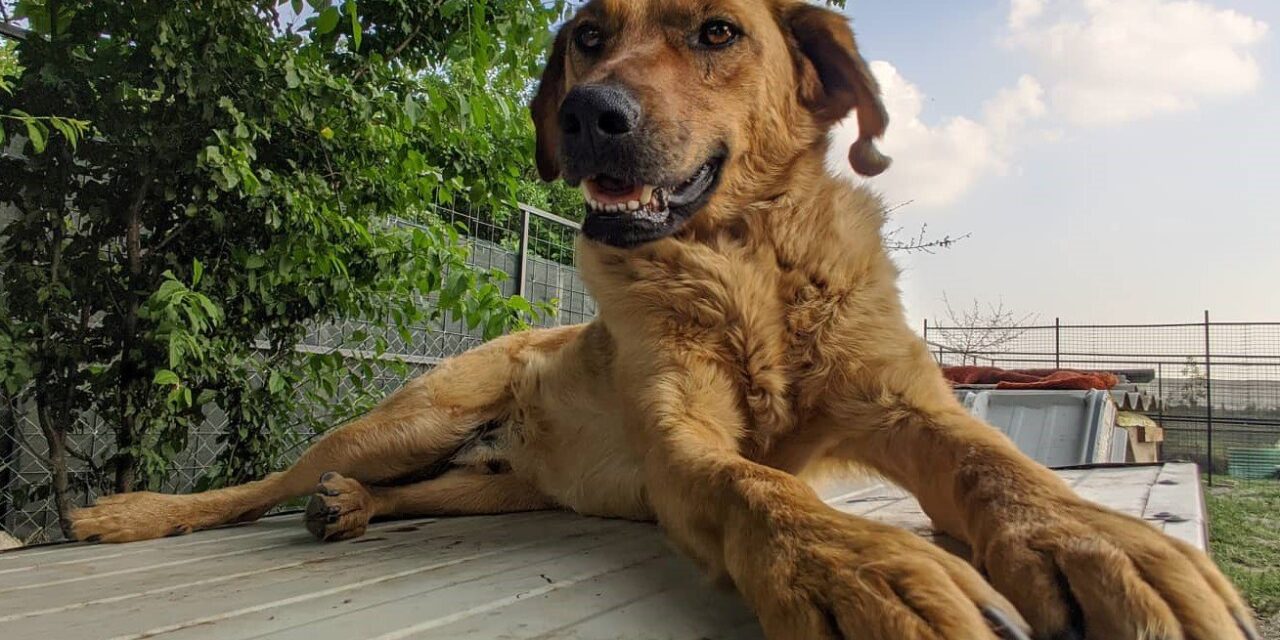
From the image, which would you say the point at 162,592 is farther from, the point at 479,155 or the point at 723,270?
the point at 479,155

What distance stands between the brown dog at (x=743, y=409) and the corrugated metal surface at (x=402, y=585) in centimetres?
13

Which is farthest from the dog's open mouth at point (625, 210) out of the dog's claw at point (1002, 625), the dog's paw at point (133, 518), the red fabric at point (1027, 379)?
the red fabric at point (1027, 379)

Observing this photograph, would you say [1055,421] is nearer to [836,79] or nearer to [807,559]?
[836,79]

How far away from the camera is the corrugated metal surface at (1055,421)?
167 inches

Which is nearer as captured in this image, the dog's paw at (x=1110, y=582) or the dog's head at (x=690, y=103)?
the dog's paw at (x=1110, y=582)

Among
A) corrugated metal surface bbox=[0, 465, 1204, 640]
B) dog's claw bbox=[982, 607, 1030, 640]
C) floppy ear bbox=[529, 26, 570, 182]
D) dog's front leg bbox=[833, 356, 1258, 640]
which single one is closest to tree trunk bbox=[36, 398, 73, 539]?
corrugated metal surface bbox=[0, 465, 1204, 640]

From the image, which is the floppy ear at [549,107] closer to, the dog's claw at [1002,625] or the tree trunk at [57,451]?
the dog's claw at [1002,625]

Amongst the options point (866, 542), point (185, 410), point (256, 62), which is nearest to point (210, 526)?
point (185, 410)

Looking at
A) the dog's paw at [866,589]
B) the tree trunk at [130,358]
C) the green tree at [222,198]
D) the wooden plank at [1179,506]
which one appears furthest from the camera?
the tree trunk at [130,358]

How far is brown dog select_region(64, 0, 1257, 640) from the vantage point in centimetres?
107

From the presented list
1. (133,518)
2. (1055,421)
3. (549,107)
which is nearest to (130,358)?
(133,518)

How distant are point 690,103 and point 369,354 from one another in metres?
3.60

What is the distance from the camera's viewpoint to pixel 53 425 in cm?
309

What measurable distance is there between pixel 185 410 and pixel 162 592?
1966 millimetres
